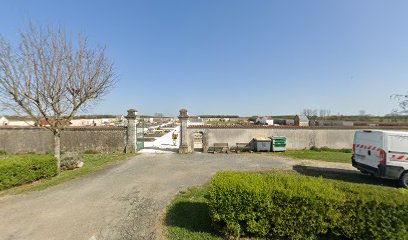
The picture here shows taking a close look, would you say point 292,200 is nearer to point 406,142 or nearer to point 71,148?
point 406,142

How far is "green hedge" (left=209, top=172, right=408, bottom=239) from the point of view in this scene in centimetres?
309

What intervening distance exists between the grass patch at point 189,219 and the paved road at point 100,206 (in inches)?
13.0

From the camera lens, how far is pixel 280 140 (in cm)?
1466

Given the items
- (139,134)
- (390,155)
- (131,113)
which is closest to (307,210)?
(390,155)

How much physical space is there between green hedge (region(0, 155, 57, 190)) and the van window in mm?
14109

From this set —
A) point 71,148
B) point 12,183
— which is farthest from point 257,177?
point 71,148

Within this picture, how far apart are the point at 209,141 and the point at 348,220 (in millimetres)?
12061

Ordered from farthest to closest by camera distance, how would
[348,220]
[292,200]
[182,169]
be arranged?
[182,169] < [292,200] < [348,220]

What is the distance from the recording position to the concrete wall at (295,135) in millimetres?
15102

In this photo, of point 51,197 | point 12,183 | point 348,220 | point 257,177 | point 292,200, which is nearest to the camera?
point 348,220

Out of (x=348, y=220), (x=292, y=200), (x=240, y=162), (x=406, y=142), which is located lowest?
(x=240, y=162)

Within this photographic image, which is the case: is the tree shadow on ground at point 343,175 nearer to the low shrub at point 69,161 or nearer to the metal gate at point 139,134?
the metal gate at point 139,134

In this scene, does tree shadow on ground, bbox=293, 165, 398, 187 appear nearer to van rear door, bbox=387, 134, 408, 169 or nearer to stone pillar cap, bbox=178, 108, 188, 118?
van rear door, bbox=387, 134, 408, 169

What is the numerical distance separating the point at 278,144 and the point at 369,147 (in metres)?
7.35
